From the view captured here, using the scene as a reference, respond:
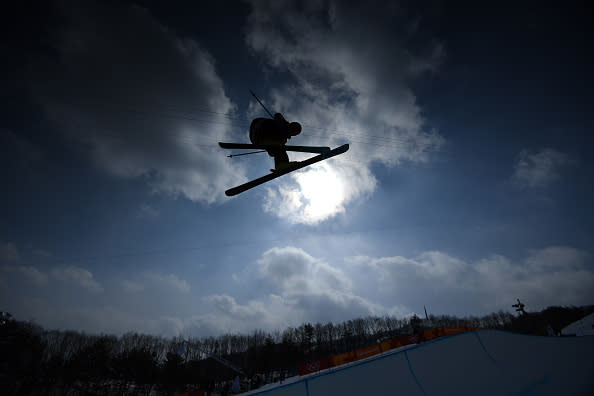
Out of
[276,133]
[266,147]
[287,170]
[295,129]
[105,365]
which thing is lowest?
[105,365]

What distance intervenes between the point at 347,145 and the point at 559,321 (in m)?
84.0

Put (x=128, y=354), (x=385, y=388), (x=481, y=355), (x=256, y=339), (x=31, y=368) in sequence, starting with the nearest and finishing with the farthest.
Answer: (x=385, y=388), (x=481, y=355), (x=31, y=368), (x=128, y=354), (x=256, y=339)

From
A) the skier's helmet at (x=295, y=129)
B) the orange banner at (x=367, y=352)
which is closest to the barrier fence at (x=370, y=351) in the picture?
the orange banner at (x=367, y=352)

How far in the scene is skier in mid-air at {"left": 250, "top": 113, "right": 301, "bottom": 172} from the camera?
19.1 feet

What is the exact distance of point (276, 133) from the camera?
5.82 meters

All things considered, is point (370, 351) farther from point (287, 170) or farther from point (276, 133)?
point (276, 133)

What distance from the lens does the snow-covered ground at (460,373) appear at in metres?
6.47

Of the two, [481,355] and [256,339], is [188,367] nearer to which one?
[256,339]

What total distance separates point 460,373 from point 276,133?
10.3 meters

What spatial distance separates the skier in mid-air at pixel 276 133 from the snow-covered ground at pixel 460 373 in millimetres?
6090

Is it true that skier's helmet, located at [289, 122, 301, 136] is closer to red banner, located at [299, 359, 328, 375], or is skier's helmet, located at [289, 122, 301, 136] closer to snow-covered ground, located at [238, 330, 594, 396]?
snow-covered ground, located at [238, 330, 594, 396]

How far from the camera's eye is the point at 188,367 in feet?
124

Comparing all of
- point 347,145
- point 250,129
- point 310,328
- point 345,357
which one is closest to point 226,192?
point 250,129

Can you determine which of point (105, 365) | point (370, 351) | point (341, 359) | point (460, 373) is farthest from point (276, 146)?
point (105, 365)
